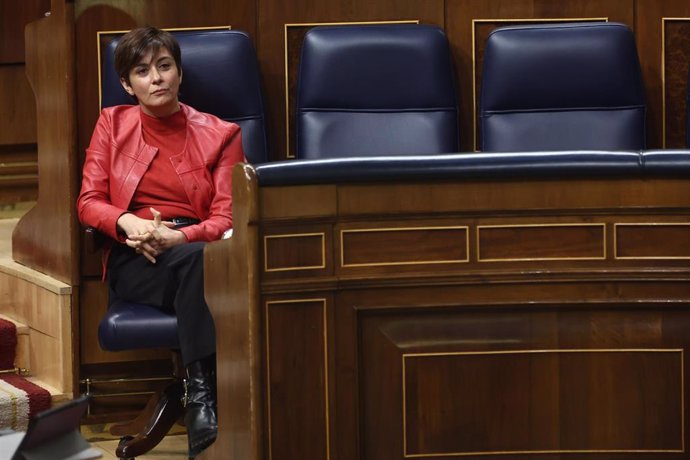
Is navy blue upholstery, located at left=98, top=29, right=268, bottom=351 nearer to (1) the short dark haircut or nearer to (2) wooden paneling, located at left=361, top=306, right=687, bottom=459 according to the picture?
(1) the short dark haircut

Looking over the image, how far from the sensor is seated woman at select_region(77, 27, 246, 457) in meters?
1.72

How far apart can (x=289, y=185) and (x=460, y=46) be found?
0.82 metres

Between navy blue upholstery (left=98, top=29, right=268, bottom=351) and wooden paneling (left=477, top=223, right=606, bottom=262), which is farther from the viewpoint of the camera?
navy blue upholstery (left=98, top=29, right=268, bottom=351)

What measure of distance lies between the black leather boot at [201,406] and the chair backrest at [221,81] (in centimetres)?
45

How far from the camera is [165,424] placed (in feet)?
5.72

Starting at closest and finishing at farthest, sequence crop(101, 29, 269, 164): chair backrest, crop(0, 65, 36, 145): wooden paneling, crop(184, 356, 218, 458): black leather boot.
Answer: crop(184, 356, 218, 458): black leather boot
crop(101, 29, 269, 164): chair backrest
crop(0, 65, 36, 145): wooden paneling

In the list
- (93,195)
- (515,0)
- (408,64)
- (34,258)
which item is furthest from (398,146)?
(34,258)

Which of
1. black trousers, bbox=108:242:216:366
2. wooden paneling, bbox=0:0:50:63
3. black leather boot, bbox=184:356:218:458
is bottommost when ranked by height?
black leather boot, bbox=184:356:218:458

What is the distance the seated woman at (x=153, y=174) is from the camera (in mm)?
1718

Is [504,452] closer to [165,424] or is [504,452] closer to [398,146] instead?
[165,424]

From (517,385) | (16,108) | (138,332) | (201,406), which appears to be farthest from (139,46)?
(16,108)

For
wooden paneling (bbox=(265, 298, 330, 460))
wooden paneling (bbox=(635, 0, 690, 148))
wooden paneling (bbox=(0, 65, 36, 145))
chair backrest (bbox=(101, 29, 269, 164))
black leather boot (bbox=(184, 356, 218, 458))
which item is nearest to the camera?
wooden paneling (bbox=(265, 298, 330, 460))

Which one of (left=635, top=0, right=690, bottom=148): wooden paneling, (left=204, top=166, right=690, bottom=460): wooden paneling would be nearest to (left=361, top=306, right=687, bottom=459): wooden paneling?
(left=204, top=166, right=690, bottom=460): wooden paneling

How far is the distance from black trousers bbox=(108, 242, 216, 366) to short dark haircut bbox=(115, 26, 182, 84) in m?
0.25
